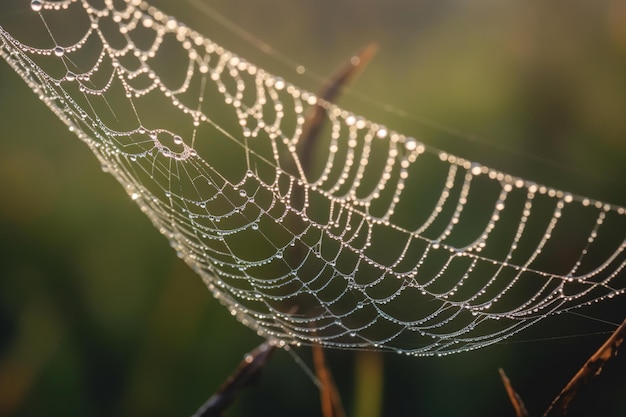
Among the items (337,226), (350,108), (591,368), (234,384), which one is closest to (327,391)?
(234,384)

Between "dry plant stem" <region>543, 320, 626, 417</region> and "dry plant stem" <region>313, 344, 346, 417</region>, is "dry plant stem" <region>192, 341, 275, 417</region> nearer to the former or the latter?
"dry plant stem" <region>313, 344, 346, 417</region>

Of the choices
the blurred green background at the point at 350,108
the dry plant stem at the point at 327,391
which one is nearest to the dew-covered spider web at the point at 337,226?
the blurred green background at the point at 350,108

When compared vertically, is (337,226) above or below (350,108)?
below

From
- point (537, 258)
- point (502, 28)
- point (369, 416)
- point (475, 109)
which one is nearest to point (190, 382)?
point (369, 416)

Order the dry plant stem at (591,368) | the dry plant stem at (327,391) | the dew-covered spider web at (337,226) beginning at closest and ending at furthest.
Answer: the dry plant stem at (591,368)
the dry plant stem at (327,391)
the dew-covered spider web at (337,226)

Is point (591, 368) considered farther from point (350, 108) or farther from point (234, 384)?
point (350, 108)

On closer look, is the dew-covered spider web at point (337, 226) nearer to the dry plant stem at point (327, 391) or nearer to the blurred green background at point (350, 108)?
the blurred green background at point (350, 108)

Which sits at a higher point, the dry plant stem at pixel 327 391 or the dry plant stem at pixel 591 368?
the dry plant stem at pixel 327 391
